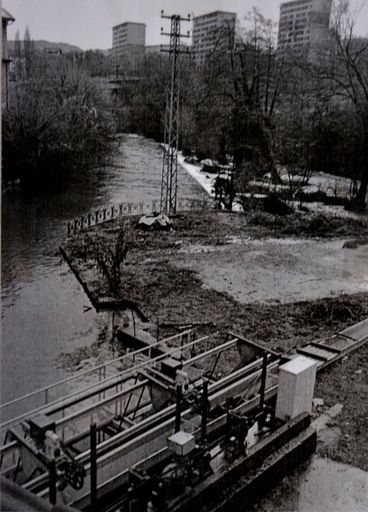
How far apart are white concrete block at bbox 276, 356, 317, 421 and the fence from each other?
9.38 metres

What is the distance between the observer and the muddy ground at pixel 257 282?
576cm

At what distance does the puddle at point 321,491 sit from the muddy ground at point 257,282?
0.63 ft

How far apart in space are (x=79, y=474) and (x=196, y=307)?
5.65 m

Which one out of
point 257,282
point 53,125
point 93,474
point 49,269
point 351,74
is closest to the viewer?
point 93,474

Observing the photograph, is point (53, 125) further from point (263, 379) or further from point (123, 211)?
point (263, 379)

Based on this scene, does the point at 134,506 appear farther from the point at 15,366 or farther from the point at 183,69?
the point at 183,69

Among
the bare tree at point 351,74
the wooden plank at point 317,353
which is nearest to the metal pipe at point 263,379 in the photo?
the wooden plank at point 317,353

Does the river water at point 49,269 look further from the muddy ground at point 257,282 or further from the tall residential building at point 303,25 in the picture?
the tall residential building at point 303,25

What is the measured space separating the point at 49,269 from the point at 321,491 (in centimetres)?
762

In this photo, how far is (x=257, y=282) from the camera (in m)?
9.95

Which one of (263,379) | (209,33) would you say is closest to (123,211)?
(209,33)

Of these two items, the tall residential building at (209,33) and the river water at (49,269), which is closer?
the river water at (49,269)

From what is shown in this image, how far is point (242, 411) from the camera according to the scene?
435 cm

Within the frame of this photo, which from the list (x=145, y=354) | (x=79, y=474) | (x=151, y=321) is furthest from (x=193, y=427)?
(x=151, y=321)
